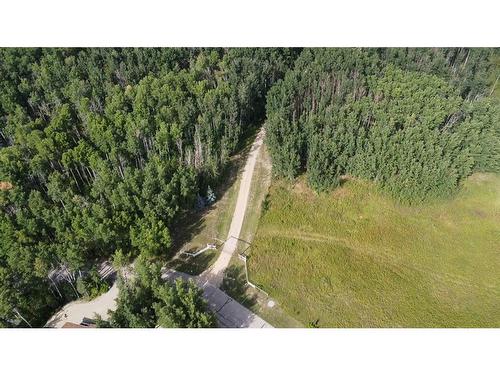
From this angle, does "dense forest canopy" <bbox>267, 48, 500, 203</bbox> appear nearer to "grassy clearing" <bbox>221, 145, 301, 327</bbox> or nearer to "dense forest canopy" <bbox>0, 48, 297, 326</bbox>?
"grassy clearing" <bbox>221, 145, 301, 327</bbox>

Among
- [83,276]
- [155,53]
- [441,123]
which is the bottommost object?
[83,276]

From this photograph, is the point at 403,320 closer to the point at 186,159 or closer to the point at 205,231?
the point at 205,231

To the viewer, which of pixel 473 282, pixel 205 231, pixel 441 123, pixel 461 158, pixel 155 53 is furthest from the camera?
pixel 155 53

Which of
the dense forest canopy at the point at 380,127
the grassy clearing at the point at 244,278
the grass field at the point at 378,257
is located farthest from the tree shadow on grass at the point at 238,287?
the dense forest canopy at the point at 380,127

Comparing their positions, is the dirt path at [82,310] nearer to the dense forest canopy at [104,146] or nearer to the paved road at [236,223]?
the dense forest canopy at [104,146]

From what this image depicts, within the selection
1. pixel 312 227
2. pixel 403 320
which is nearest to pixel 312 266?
pixel 312 227


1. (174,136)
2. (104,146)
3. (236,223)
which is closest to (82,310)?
(236,223)
